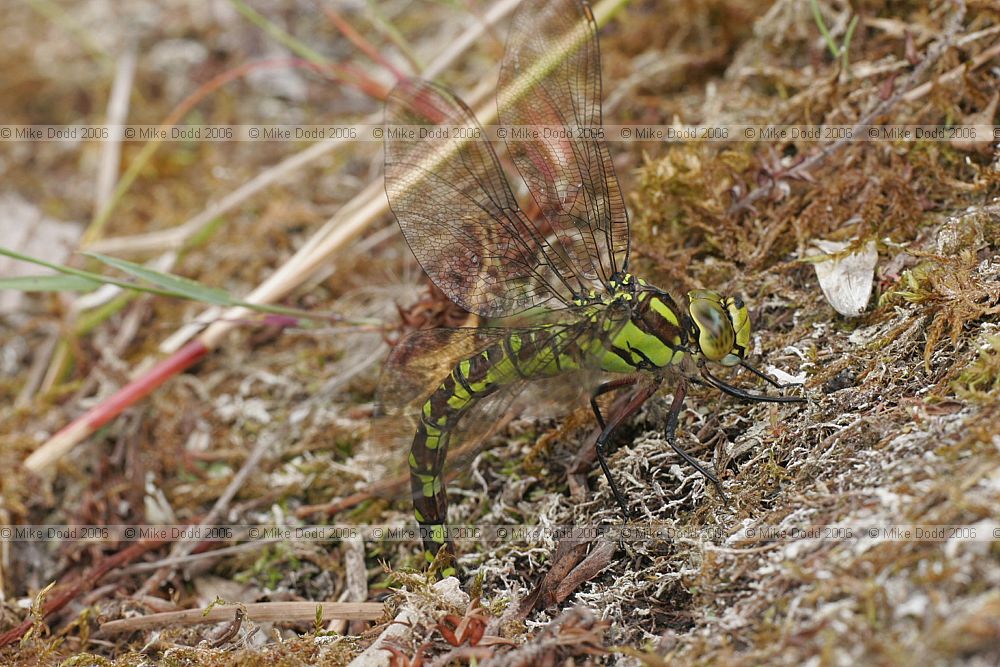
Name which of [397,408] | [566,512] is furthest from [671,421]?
[397,408]

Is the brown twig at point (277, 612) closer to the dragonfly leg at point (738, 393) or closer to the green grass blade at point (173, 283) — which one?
the green grass blade at point (173, 283)

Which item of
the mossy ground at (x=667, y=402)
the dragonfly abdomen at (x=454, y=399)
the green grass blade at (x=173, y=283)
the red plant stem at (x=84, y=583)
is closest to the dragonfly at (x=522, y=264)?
the dragonfly abdomen at (x=454, y=399)

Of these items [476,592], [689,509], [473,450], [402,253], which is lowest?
[476,592]

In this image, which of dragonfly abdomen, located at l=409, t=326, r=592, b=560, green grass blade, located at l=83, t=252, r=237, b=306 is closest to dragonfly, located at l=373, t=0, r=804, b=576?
dragonfly abdomen, located at l=409, t=326, r=592, b=560

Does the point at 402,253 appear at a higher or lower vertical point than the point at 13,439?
higher

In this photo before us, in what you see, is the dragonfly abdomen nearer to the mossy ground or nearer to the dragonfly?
the dragonfly

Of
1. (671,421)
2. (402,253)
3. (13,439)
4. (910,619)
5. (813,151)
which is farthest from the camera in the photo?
(402,253)

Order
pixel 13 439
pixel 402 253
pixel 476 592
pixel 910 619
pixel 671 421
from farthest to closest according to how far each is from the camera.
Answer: pixel 402 253, pixel 13 439, pixel 671 421, pixel 476 592, pixel 910 619

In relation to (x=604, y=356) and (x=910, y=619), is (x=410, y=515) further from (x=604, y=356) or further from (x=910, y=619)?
(x=910, y=619)
